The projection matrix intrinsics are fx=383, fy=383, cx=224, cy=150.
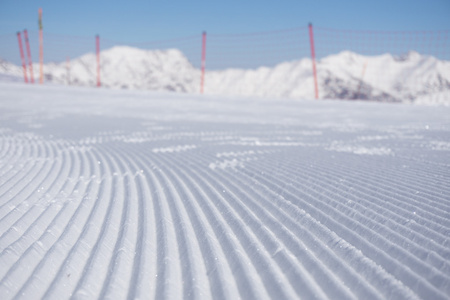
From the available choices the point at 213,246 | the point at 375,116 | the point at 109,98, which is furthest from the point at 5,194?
the point at 109,98

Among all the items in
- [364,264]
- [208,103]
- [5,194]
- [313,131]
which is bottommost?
[364,264]

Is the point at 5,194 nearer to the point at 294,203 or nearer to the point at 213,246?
the point at 213,246

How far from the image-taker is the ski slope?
4.20 feet

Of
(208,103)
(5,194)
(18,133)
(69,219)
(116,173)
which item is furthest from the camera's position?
(208,103)

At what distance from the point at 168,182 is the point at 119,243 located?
933 millimetres

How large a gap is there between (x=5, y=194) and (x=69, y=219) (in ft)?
2.04

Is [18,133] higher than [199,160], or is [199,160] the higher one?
[18,133]

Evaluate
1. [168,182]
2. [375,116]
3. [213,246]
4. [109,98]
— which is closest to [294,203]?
[213,246]

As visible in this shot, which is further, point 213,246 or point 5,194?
point 5,194

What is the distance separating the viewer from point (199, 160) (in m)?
3.23

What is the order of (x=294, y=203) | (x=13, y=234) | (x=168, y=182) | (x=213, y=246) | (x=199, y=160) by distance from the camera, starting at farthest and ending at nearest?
1. (x=199, y=160)
2. (x=168, y=182)
3. (x=294, y=203)
4. (x=13, y=234)
5. (x=213, y=246)

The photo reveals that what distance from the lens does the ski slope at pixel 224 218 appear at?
1.28 meters

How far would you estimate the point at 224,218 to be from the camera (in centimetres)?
187

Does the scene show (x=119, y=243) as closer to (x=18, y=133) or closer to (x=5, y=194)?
(x=5, y=194)
